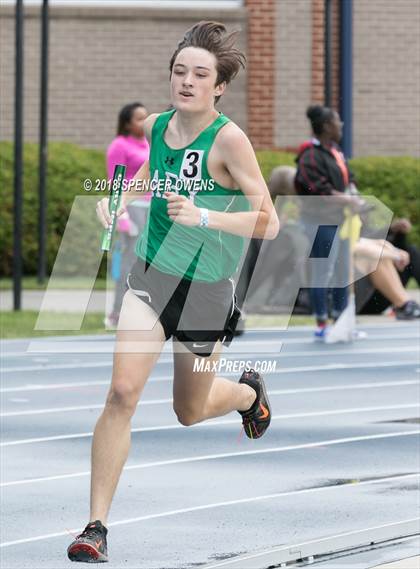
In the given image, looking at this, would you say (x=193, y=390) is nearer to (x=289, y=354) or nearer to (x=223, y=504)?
(x=223, y=504)

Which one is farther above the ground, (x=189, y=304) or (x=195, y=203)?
(x=195, y=203)

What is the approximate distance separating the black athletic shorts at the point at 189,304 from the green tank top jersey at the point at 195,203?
0.04m

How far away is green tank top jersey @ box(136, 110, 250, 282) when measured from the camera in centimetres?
639

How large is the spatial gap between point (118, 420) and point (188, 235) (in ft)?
2.69

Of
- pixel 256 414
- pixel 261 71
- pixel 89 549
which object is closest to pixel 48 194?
pixel 261 71

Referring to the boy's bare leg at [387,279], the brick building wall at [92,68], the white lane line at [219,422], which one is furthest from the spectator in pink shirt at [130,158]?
the brick building wall at [92,68]

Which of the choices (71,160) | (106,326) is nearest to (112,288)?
(106,326)

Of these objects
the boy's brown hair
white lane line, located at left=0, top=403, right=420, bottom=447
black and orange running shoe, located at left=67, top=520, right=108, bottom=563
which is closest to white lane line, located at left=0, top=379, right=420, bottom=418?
white lane line, located at left=0, top=403, right=420, bottom=447

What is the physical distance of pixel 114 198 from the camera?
655 cm

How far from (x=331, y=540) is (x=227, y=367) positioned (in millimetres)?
6761

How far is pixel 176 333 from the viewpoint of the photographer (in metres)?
6.59

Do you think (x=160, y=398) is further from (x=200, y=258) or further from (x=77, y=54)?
(x=77, y=54)

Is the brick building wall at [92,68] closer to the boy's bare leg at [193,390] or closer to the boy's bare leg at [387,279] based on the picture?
the boy's bare leg at [387,279]

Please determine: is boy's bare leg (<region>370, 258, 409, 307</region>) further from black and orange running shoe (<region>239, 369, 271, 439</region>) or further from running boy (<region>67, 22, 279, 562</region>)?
running boy (<region>67, 22, 279, 562</region>)
